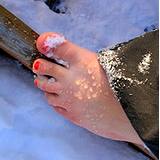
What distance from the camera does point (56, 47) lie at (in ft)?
4.13

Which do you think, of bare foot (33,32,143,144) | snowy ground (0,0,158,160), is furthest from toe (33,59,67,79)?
snowy ground (0,0,158,160)

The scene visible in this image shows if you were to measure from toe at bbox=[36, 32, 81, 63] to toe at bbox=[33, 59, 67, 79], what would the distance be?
2 cm

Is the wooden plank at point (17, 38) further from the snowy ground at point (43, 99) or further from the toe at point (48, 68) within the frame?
the snowy ground at point (43, 99)

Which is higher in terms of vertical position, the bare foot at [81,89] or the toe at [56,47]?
the toe at [56,47]

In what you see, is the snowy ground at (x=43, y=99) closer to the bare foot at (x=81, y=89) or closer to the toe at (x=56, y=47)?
the bare foot at (x=81, y=89)

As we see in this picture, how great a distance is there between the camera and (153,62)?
1158 millimetres

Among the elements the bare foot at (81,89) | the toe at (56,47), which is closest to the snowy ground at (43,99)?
the bare foot at (81,89)

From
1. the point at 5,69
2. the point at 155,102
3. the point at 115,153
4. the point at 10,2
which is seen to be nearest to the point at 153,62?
the point at 155,102

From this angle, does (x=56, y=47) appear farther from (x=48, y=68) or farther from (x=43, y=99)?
(x=43, y=99)

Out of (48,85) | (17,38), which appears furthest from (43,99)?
(17,38)

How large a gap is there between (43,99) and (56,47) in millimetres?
179

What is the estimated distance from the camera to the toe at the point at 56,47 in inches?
48.9

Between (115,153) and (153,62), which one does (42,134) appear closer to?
(115,153)

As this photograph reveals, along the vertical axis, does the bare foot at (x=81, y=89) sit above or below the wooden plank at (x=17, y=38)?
below
